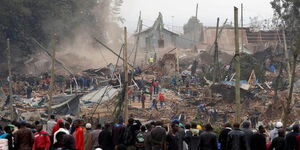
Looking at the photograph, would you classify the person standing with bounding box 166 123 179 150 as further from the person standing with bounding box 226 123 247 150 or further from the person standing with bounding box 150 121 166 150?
the person standing with bounding box 226 123 247 150

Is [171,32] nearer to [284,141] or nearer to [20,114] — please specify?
[20,114]

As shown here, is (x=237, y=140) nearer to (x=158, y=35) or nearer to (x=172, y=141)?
(x=172, y=141)

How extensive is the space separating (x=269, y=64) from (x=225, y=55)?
11.6m

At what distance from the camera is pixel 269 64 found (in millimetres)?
48438

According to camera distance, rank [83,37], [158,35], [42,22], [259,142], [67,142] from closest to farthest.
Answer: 1. [67,142]
2. [259,142]
3. [42,22]
4. [83,37]
5. [158,35]

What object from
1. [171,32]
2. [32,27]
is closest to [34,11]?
[32,27]

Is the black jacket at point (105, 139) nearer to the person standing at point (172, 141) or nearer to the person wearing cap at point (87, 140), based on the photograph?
the person wearing cap at point (87, 140)

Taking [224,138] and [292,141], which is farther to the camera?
[224,138]

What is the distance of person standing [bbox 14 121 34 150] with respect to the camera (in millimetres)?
13664

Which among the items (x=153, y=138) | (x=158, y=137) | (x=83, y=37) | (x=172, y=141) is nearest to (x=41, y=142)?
(x=153, y=138)

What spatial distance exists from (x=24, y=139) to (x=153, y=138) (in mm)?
2900

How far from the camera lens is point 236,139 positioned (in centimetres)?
1316

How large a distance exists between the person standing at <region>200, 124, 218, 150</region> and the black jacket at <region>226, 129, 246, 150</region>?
38 centimetres

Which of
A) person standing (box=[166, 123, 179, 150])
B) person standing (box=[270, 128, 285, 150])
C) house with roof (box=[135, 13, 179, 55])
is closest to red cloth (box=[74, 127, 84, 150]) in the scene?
person standing (box=[166, 123, 179, 150])
